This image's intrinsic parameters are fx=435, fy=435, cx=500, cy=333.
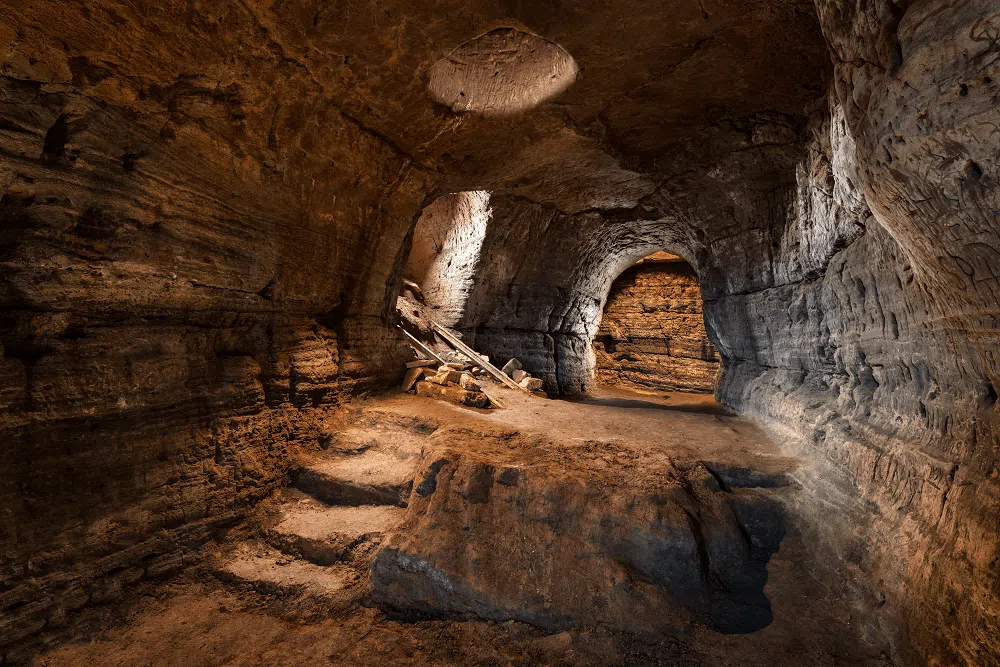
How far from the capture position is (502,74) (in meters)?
4.82

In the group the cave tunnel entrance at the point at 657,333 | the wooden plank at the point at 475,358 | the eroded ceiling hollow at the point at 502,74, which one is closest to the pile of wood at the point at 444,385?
the wooden plank at the point at 475,358

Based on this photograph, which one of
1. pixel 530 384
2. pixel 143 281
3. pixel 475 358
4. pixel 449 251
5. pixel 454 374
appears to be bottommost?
pixel 530 384

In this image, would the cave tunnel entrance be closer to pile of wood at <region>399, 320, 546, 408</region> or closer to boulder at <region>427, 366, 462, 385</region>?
pile of wood at <region>399, 320, 546, 408</region>

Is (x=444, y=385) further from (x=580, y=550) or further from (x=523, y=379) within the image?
(x=580, y=550)

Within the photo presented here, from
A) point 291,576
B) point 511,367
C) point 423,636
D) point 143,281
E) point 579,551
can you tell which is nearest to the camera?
point 423,636

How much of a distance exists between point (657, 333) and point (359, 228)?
Result: 1178cm

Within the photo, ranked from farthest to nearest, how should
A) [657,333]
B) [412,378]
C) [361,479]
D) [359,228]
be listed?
1. [657,333]
2. [412,378]
3. [359,228]
4. [361,479]

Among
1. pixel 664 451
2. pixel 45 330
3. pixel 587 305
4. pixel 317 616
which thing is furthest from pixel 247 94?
pixel 587 305

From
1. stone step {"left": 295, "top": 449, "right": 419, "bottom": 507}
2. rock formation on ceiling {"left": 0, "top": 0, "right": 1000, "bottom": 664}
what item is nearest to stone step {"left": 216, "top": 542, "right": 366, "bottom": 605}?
rock formation on ceiling {"left": 0, "top": 0, "right": 1000, "bottom": 664}

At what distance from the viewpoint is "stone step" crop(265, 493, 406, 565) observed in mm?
3443

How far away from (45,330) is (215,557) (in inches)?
79.9

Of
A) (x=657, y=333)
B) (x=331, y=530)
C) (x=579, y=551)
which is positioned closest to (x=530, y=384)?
(x=331, y=530)

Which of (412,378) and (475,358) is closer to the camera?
(412,378)

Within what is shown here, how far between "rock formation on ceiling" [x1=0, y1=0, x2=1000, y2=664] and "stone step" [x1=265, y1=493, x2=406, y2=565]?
438 millimetres
